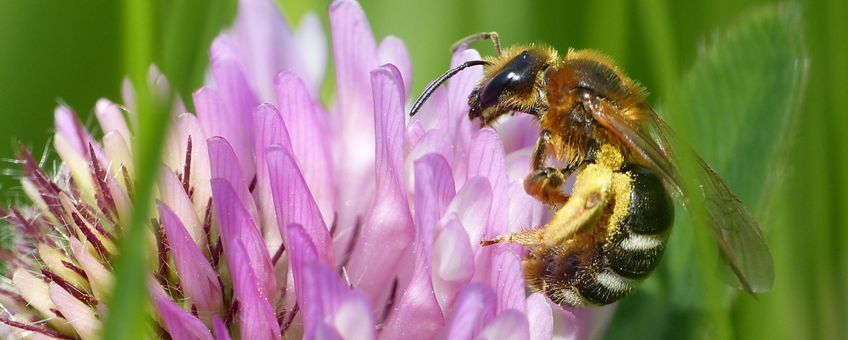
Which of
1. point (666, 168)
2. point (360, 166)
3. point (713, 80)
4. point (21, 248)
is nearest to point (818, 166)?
point (713, 80)

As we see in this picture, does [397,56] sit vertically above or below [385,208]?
above

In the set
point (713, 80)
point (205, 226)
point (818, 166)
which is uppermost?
point (205, 226)

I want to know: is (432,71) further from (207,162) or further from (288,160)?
(288,160)

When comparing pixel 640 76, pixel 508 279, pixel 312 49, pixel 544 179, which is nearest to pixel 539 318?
pixel 508 279

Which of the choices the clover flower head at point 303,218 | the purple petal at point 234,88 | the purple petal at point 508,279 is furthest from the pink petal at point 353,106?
the purple petal at point 508,279

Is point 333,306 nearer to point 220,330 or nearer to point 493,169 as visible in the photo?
point 220,330

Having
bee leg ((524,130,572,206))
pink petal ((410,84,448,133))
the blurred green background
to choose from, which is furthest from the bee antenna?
the blurred green background
